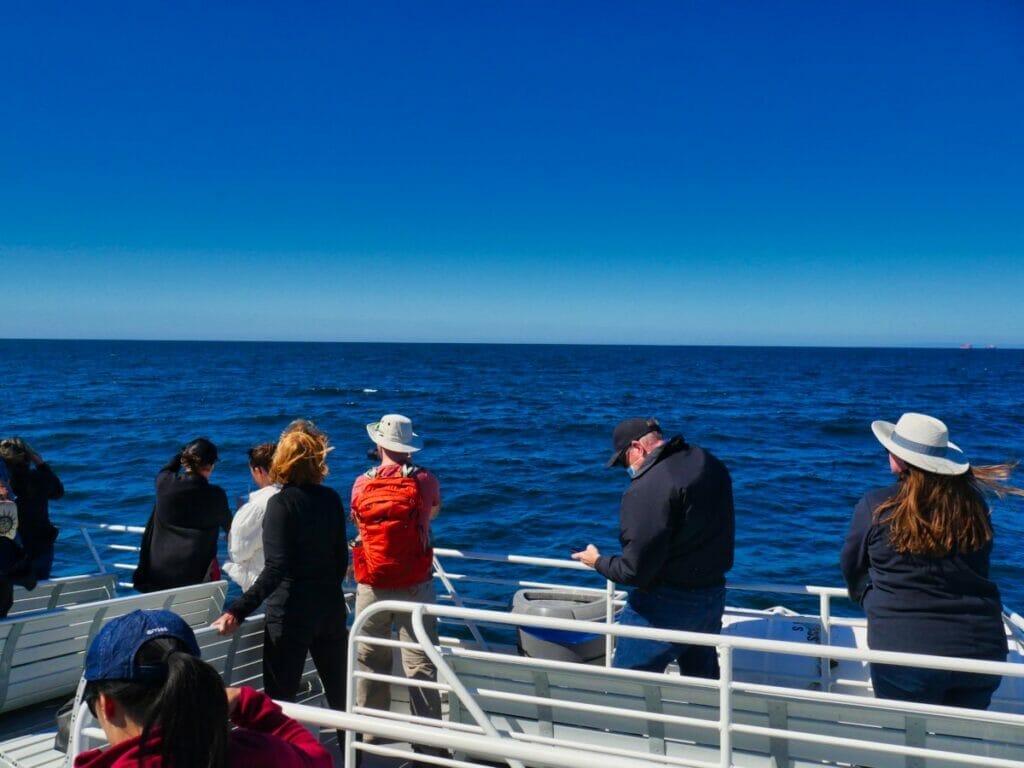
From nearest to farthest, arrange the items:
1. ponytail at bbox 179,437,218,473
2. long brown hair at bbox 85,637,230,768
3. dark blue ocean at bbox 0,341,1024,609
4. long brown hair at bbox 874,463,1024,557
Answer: long brown hair at bbox 85,637,230,768, long brown hair at bbox 874,463,1024,557, ponytail at bbox 179,437,218,473, dark blue ocean at bbox 0,341,1024,609

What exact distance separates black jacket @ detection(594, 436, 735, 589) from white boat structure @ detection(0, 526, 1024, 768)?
0.36 metres

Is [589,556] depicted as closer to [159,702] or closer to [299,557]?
[299,557]

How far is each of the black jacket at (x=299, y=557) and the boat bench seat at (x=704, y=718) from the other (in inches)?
33.9

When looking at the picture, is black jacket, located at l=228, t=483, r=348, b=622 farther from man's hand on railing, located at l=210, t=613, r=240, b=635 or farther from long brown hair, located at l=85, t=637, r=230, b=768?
long brown hair, located at l=85, t=637, r=230, b=768

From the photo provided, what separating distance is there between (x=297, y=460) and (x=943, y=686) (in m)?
2.81

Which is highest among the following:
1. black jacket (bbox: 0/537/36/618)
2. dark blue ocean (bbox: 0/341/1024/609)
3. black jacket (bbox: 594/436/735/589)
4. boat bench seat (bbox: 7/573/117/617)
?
black jacket (bbox: 594/436/735/589)

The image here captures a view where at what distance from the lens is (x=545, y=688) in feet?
10.2

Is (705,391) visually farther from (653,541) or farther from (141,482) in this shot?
(653,541)

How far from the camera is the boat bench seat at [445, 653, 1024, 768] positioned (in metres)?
2.54

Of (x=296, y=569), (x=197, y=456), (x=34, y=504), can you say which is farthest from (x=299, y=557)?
(x=34, y=504)

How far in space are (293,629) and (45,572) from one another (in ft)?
7.81

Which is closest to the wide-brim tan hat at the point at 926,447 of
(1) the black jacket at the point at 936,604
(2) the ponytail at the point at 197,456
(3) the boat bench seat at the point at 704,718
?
(1) the black jacket at the point at 936,604

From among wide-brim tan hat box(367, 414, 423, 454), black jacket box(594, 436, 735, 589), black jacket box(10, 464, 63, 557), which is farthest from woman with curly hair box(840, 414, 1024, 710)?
black jacket box(10, 464, 63, 557)

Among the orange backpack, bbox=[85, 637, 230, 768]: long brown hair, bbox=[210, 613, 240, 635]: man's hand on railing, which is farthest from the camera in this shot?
the orange backpack
